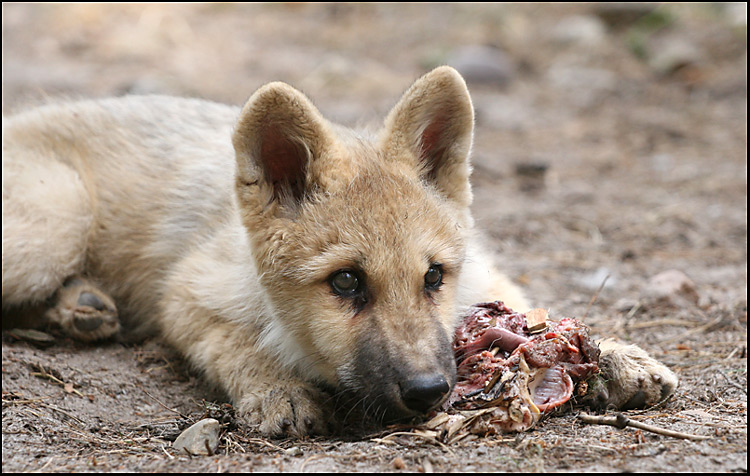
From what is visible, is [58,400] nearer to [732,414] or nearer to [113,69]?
[732,414]

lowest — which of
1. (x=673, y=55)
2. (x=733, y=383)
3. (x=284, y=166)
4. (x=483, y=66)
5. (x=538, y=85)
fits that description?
(x=733, y=383)

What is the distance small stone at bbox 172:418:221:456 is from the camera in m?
3.35

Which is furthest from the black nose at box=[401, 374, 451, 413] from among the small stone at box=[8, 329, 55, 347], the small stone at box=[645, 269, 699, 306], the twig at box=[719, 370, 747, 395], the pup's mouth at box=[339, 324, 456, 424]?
the small stone at box=[645, 269, 699, 306]

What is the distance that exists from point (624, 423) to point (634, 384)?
0.46 m

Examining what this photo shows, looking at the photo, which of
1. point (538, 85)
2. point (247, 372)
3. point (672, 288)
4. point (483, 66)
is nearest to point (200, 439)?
point (247, 372)

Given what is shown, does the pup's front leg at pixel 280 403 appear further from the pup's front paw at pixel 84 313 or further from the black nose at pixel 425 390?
the pup's front paw at pixel 84 313

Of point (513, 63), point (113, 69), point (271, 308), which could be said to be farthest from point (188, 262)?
point (513, 63)

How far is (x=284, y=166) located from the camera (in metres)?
3.90

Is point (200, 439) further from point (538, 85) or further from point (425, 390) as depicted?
point (538, 85)

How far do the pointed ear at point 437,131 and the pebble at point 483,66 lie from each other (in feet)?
29.3

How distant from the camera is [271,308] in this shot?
13.2 feet

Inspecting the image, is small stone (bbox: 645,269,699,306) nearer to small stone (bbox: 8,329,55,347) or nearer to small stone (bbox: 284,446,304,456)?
small stone (bbox: 284,446,304,456)

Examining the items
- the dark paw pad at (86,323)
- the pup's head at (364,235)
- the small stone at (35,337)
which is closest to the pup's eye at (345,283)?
the pup's head at (364,235)

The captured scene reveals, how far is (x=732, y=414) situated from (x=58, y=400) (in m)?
3.43
